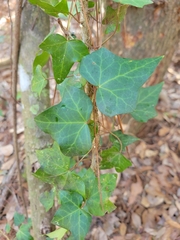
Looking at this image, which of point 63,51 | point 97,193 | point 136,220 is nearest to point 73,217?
point 97,193

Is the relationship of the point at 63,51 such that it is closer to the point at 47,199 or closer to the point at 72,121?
the point at 72,121

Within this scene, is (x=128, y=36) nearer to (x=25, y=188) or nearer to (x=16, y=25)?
(x=16, y=25)

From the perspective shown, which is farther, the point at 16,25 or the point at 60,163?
the point at 16,25

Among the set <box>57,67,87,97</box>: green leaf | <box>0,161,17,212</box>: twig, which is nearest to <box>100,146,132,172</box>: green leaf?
<box>57,67,87,97</box>: green leaf

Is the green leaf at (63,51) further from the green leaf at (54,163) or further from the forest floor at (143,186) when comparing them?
the forest floor at (143,186)

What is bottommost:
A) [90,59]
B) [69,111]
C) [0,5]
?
[69,111]

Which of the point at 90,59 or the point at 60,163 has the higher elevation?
the point at 90,59

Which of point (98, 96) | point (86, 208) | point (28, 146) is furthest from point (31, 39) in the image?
point (86, 208)
